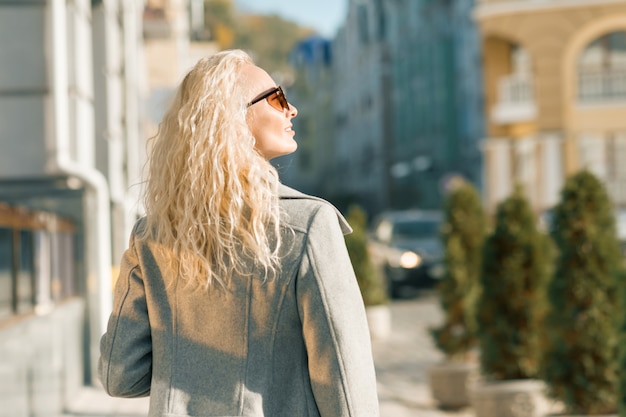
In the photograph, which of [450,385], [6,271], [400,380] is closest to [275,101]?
[6,271]

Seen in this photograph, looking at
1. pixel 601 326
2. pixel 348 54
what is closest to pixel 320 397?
pixel 601 326

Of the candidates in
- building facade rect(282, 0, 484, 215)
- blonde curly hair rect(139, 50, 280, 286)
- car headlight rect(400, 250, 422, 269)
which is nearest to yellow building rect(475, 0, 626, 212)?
building facade rect(282, 0, 484, 215)

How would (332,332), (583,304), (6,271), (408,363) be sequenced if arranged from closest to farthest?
(332,332) → (6,271) → (583,304) → (408,363)

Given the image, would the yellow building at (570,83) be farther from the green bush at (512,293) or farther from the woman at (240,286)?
the woman at (240,286)

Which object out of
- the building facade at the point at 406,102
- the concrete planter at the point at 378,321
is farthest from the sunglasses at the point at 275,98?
the building facade at the point at 406,102

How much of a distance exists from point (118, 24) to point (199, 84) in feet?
36.4

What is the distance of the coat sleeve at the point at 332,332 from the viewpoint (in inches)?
94.3

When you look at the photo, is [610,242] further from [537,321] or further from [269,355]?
[269,355]

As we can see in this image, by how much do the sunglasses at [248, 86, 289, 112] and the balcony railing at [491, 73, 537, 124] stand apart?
107 ft

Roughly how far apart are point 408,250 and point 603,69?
14136mm

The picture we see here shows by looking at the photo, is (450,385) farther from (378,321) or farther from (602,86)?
(602,86)

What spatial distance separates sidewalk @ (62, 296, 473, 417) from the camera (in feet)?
30.7

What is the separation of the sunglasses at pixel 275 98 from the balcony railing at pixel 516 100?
32.6 m

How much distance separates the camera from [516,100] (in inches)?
1385
